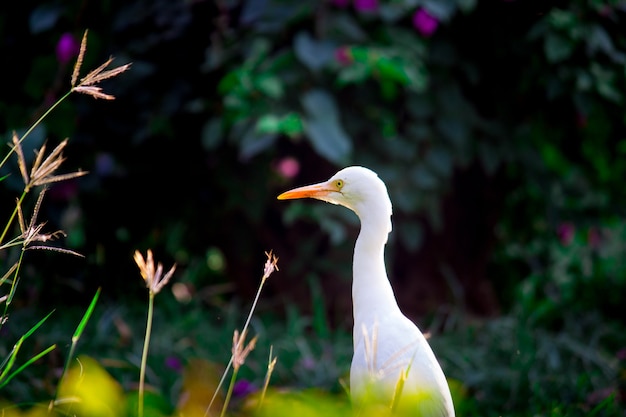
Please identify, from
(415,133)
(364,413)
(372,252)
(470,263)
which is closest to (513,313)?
(470,263)

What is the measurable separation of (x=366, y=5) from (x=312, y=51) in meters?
0.28

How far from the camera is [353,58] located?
2889 mm

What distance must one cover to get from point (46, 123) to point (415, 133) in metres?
1.53

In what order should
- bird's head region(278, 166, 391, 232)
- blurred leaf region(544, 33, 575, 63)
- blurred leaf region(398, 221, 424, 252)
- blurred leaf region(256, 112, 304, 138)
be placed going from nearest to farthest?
bird's head region(278, 166, 391, 232) → blurred leaf region(256, 112, 304, 138) → blurred leaf region(544, 33, 575, 63) → blurred leaf region(398, 221, 424, 252)

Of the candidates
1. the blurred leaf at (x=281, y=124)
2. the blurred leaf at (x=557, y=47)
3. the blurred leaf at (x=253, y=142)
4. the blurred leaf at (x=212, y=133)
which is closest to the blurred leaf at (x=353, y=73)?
the blurred leaf at (x=281, y=124)

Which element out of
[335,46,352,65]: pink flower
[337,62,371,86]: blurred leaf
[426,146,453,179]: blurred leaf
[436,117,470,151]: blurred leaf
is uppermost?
[335,46,352,65]: pink flower

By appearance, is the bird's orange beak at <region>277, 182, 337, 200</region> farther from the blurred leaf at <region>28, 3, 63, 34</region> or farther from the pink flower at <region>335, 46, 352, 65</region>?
the blurred leaf at <region>28, 3, 63, 34</region>

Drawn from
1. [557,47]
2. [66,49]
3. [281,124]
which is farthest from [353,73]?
[66,49]

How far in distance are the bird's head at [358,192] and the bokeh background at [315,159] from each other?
0.81m

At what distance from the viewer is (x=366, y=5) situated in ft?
9.70

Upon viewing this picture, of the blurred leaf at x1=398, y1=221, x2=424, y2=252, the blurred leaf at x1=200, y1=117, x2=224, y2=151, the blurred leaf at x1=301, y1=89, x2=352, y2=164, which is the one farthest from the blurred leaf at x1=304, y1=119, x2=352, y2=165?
the blurred leaf at x1=398, y1=221, x2=424, y2=252

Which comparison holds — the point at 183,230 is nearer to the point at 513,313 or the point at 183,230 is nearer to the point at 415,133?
the point at 415,133

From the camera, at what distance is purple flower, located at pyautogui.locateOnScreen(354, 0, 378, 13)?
2957 mm

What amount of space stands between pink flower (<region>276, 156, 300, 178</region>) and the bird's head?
4.33 feet
